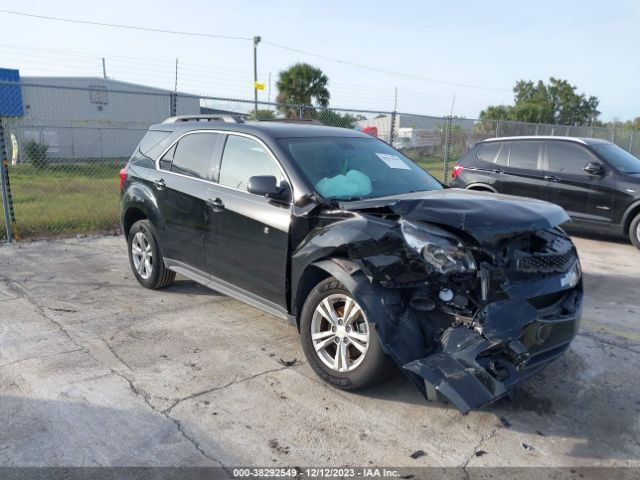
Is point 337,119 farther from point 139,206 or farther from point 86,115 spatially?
point 86,115

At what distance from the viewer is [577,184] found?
28.0 feet

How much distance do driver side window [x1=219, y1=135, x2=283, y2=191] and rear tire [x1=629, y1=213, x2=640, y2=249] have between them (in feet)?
21.4

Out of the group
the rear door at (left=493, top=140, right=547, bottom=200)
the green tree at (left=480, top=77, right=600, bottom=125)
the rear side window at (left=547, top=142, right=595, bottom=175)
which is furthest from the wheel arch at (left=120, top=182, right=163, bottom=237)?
the green tree at (left=480, top=77, right=600, bottom=125)

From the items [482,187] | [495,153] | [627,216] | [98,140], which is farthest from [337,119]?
[98,140]

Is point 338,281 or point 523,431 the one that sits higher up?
point 338,281

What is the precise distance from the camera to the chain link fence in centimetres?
936

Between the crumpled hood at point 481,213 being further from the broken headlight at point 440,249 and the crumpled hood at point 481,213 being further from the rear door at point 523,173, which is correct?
the rear door at point 523,173

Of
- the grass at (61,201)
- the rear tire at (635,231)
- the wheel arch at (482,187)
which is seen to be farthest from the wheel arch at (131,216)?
the rear tire at (635,231)

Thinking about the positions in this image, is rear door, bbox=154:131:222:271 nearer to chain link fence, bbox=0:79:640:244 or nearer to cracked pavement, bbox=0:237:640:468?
cracked pavement, bbox=0:237:640:468

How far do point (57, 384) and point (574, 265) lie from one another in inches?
146

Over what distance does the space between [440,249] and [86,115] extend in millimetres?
28158

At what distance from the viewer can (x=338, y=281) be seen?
3.49m

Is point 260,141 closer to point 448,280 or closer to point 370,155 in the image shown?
point 370,155

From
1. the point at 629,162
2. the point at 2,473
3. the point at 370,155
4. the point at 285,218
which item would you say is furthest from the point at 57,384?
the point at 629,162
